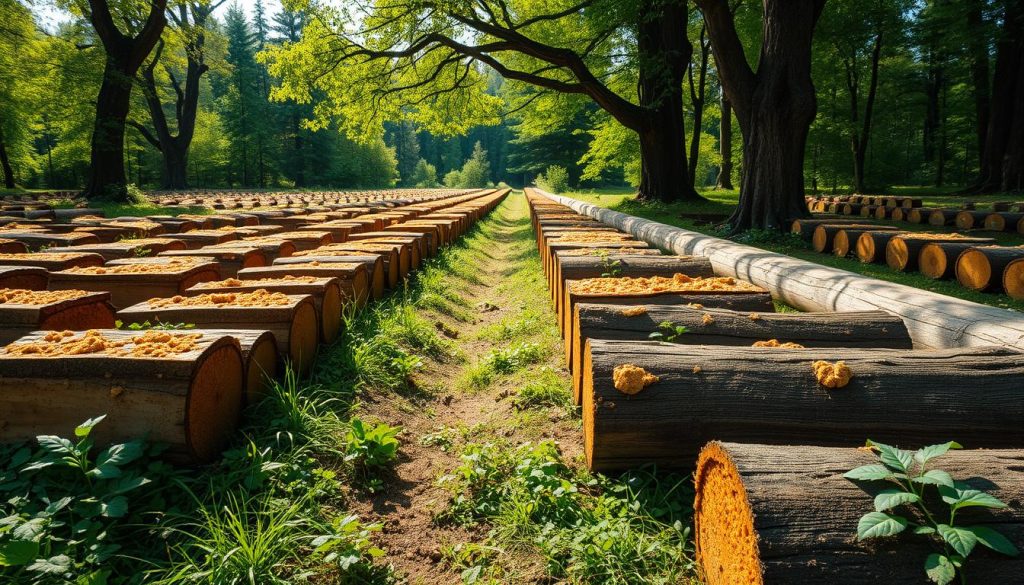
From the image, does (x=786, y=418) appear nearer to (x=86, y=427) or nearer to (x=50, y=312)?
(x=86, y=427)

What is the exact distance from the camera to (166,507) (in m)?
2.12

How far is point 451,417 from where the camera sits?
3529mm

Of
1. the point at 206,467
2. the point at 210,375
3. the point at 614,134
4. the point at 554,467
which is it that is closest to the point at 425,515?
the point at 554,467

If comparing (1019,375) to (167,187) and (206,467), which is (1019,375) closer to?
(206,467)

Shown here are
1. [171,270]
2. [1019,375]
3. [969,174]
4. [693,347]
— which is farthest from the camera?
[969,174]

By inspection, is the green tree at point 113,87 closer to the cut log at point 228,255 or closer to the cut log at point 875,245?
the cut log at point 228,255

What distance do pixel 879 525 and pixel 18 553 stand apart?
2.54m

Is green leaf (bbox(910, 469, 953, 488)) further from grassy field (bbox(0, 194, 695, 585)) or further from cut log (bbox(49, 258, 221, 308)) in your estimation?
cut log (bbox(49, 258, 221, 308))

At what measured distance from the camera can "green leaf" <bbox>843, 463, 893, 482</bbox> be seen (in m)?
1.34

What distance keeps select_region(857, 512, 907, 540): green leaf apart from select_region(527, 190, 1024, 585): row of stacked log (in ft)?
0.16

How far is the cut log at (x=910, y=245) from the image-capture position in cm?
649

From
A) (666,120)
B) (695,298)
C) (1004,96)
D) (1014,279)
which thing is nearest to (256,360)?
(695,298)

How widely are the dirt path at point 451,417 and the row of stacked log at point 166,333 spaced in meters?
0.77

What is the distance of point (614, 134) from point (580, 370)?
21725 millimetres
